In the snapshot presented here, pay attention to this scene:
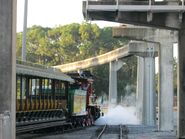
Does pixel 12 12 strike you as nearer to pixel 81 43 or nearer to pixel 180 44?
pixel 180 44

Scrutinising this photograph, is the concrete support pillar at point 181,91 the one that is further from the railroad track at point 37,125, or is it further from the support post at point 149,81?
the support post at point 149,81

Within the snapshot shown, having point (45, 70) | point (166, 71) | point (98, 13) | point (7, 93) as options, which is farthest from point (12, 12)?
point (166, 71)

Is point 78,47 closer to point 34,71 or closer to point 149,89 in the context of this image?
point 149,89

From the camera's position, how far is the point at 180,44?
25500 mm

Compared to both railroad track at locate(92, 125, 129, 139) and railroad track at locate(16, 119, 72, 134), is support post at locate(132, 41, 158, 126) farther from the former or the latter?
Result: railroad track at locate(16, 119, 72, 134)

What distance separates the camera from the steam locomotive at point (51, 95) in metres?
23.6

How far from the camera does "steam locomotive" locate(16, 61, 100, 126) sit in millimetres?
23562

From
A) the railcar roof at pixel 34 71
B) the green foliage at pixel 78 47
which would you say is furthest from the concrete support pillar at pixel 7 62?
the green foliage at pixel 78 47

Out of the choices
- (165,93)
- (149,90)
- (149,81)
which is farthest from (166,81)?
(149,81)

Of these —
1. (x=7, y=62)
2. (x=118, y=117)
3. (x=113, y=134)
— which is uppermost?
(x=7, y=62)

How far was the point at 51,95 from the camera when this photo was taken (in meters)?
29.5

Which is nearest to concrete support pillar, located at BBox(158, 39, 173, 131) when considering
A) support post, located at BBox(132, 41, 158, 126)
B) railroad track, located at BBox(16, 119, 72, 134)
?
railroad track, located at BBox(16, 119, 72, 134)

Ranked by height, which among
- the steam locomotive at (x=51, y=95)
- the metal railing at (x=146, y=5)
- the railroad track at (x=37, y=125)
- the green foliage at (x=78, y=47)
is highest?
the green foliage at (x=78, y=47)

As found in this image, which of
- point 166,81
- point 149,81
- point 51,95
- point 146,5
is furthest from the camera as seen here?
point 149,81
